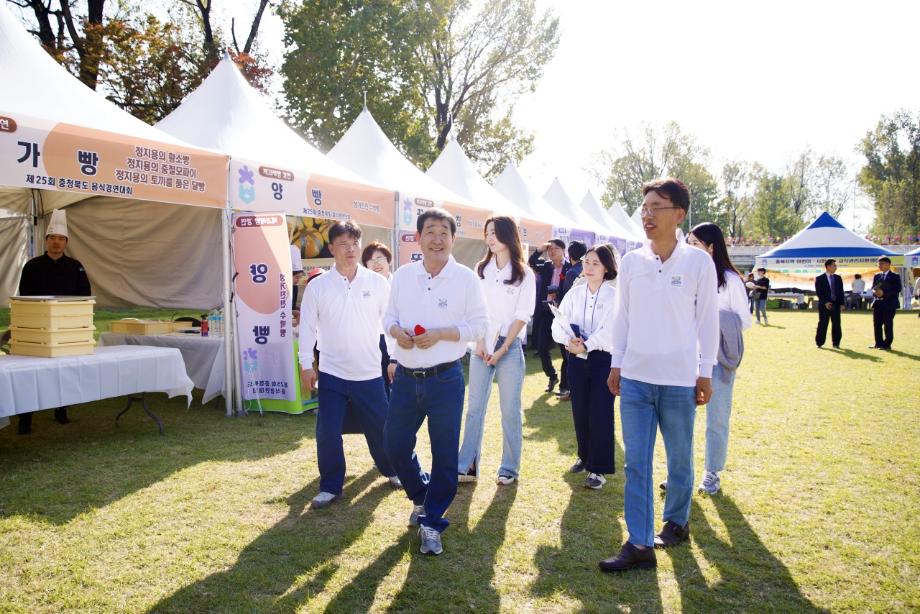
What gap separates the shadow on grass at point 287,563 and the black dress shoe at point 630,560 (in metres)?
1.36

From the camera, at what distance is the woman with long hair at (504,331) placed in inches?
159

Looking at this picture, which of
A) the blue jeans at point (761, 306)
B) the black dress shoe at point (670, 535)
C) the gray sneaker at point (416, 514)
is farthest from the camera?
the blue jeans at point (761, 306)

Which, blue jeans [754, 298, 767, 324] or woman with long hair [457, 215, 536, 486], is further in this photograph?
blue jeans [754, 298, 767, 324]

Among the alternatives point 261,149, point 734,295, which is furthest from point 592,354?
point 261,149

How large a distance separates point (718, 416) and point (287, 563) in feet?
9.37

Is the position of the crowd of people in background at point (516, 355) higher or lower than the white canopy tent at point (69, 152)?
lower

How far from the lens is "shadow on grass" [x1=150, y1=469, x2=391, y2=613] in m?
2.70

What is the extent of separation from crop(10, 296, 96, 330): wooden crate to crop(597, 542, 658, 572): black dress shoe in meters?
4.35

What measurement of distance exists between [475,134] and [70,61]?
1667 cm

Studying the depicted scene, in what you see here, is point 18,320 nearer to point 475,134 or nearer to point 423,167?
point 423,167

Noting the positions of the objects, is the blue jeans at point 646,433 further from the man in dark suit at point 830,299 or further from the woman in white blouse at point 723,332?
the man in dark suit at point 830,299

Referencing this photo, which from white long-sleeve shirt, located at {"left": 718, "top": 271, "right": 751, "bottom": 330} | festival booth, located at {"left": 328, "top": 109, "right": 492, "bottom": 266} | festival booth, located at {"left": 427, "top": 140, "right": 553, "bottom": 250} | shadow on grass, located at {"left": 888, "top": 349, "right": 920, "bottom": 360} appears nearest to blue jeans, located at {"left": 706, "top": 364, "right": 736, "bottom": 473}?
white long-sleeve shirt, located at {"left": 718, "top": 271, "right": 751, "bottom": 330}

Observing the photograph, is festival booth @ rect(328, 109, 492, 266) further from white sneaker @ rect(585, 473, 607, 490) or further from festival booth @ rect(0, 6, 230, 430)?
white sneaker @ rect(585, 473, 607, 490)

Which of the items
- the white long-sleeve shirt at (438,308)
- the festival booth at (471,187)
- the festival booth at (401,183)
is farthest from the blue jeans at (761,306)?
the white long-sleeve shirt at (438,308)
